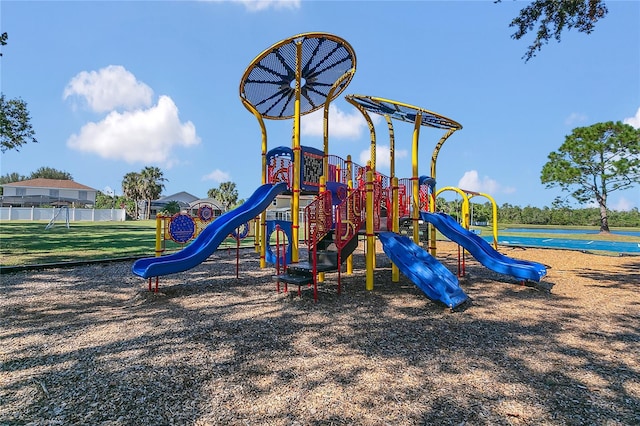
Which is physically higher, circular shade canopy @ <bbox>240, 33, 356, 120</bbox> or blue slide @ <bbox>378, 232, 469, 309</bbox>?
circular shade canopy @ <bbox>240, 33, 356, 120</bbox>

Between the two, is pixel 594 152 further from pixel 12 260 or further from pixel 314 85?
pixel 12 260

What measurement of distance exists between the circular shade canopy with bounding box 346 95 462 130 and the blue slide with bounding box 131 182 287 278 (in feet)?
10.8

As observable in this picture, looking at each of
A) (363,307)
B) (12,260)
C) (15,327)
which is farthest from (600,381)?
(12,260)

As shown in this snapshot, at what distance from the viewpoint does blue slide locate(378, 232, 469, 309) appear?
19.9ft

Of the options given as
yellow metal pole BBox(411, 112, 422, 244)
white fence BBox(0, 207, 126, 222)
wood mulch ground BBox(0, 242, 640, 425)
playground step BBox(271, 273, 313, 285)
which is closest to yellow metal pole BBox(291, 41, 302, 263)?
playground step BBox(271, 273, 313, 285)

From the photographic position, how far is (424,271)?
6.49 meters

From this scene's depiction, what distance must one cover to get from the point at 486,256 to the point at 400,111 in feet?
15.8

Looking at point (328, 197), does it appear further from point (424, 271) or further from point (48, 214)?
point (48, 214)

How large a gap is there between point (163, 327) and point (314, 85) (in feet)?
25.4

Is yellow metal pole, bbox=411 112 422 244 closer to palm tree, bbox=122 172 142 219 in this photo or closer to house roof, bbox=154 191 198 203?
palm tree, bbox=122 172 142 219

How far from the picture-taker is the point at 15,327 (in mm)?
5008

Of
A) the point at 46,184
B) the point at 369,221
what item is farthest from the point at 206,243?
the point at 46,184

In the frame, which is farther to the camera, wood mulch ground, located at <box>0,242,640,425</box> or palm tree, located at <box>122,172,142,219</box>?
palm tree, located at <box>122,172,142,219</box>

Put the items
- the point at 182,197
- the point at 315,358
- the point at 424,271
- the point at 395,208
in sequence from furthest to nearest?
the point at 182,197 → the point at 395,208 → the point at 424,271 → the point at 315,358
